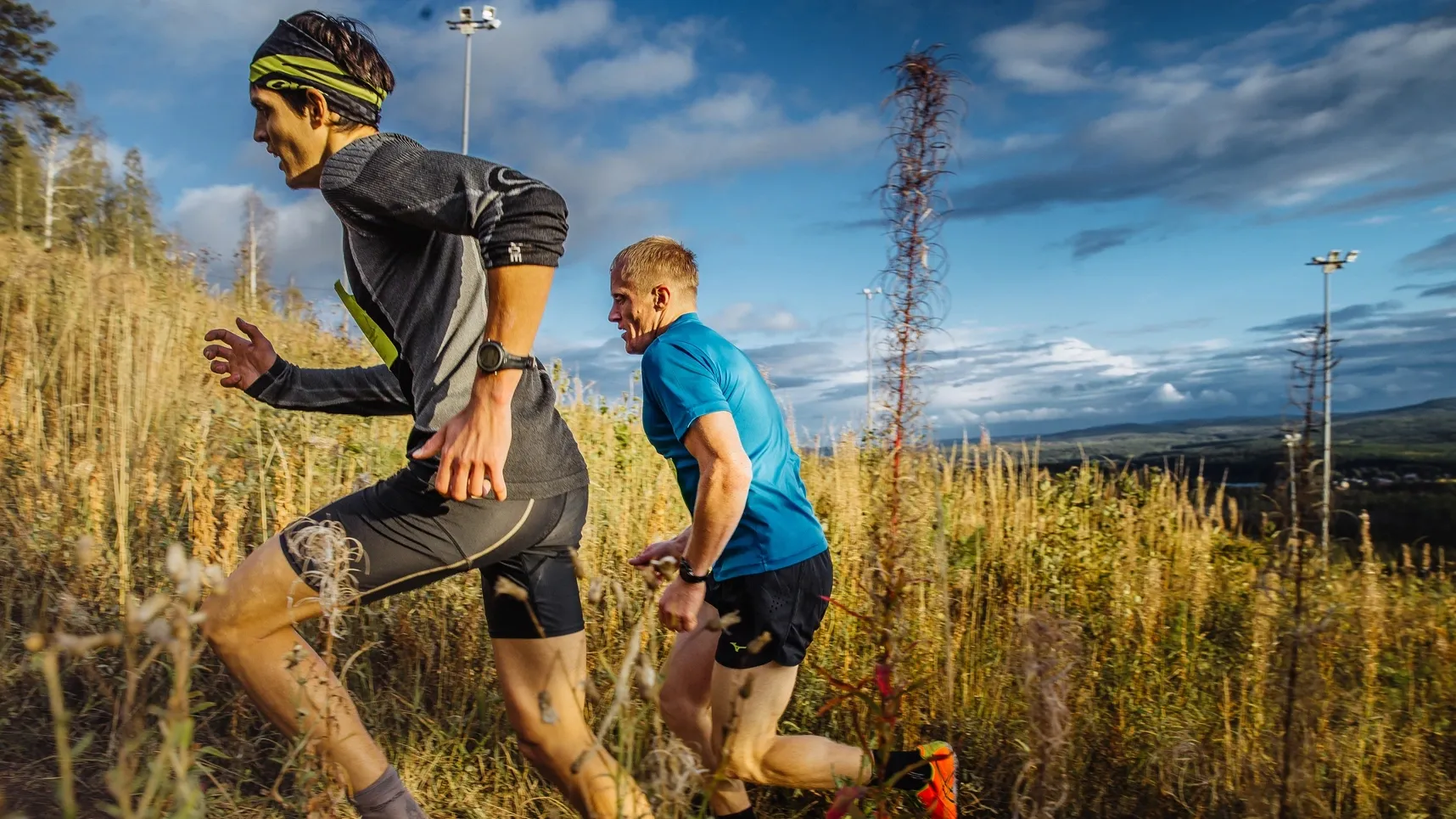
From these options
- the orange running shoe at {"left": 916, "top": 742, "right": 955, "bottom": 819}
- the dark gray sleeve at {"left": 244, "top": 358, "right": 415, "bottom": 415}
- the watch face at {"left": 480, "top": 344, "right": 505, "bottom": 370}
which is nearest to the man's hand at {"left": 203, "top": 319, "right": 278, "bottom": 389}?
the dark gray sleeve at {"left": 244, "top": 358, "right": 415, "bottom": 415}

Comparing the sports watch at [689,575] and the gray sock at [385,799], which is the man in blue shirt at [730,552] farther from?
the gray sock at [385,799]

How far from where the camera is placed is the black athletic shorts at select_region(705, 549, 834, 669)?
2701mm

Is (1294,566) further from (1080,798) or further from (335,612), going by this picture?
(335,612)

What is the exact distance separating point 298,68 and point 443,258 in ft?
1.91

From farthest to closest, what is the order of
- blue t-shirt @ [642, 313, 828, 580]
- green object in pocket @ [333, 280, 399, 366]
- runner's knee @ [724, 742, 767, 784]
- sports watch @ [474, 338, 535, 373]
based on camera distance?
1. runner's knee @ [724, 742, 767, 784]
2. blue t-shirt @ [642, 313, 828, 580]
3. green object in pocket @ [333, 280, 399, 366]
4. sports watch @ [474, 338, 535, 373]

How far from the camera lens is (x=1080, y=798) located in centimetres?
348

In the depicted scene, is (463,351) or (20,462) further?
(20,462)

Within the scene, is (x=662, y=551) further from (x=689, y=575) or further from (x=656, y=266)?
(x=656, y=266)

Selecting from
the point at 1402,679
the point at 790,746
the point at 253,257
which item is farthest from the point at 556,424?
the point at 253,257

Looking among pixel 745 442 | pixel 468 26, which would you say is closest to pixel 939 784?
pixel 745 442

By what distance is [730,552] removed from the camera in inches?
110

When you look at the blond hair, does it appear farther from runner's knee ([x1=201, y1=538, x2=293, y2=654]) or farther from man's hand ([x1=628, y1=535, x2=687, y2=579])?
runner's knee ([x1=201, y1=538, x2=293, y2=654])

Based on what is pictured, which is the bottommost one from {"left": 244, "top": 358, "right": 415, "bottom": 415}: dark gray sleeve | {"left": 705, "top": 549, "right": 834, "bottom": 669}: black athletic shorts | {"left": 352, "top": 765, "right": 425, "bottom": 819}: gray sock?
{"left": 352, "top": 765, "right": 425, "bottom": 819}: gray sock

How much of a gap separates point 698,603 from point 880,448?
861 millimetres
